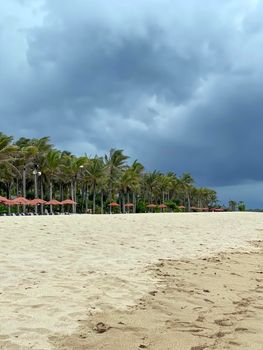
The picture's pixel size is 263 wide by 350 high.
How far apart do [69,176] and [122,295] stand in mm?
59679

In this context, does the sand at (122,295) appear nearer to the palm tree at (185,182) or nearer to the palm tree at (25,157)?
the palm tree at (25,157)

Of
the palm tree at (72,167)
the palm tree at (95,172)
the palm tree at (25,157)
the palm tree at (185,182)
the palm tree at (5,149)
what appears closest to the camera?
the palm tree at (5,149)

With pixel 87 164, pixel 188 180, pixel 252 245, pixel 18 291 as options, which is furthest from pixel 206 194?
pixel 18 291

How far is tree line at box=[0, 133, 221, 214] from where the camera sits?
178ft

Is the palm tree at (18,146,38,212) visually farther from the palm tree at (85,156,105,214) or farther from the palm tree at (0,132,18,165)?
the palm tree at (85,156,105,214)

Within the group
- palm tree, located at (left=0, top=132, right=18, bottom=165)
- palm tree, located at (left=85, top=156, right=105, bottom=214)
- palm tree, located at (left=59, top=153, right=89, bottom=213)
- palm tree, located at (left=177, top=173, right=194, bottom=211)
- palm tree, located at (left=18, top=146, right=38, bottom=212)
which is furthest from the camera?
palm tree, located at (left=177, top=173, right=194, bottom=211)

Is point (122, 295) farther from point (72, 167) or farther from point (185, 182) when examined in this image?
point (185, 182)

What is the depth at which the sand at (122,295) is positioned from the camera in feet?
14.7

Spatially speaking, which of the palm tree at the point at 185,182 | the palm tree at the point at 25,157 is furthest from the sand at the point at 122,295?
the palm tree at the point at 185,182

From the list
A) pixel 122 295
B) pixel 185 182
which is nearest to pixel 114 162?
pixel 185 182

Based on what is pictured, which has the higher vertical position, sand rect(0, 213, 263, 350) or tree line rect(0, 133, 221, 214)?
tree line rect(0, 133, 221, 214)

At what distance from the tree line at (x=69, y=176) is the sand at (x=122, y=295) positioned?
37691 mm

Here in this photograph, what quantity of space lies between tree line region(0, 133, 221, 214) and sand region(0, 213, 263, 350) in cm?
3769

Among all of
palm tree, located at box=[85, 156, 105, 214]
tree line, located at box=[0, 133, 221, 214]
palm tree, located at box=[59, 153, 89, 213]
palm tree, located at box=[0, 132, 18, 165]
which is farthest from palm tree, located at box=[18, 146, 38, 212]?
palm tree, located at box=[85, 156, 105, 214]
